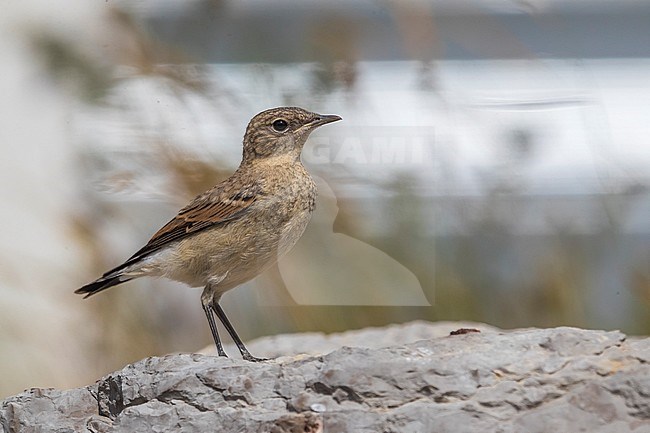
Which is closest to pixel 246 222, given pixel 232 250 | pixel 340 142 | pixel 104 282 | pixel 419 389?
pixel 232 250

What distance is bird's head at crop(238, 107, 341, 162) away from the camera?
282cm

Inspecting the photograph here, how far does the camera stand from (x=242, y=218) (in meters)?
2.71

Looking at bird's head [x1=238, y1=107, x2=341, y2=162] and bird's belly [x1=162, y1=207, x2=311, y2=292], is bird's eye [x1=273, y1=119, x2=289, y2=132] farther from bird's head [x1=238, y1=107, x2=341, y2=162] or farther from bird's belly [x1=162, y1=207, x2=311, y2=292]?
bird's belly [x1=162, y1=207, x2=311, y2=292]

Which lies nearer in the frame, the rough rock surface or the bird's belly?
the rough rock surface

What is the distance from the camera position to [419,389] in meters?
2.17

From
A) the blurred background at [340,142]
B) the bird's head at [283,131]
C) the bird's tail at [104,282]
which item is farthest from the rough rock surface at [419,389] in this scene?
the blurred background at [340,142]

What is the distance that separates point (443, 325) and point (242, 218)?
1.42 metres

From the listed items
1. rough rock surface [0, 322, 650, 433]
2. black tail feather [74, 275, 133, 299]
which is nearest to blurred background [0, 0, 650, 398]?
black tail feather [74, 275, 133, 299]

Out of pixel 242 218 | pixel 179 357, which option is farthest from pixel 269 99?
pixel 179 357

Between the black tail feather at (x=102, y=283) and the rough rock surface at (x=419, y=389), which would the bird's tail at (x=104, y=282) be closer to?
the black tail feather at (x=102, y=283)

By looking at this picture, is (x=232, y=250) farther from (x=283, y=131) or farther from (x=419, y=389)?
(x=419, y=389)

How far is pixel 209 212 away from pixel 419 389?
846 mm

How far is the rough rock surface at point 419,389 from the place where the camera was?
209 cm

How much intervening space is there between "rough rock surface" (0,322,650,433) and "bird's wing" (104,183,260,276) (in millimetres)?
437
